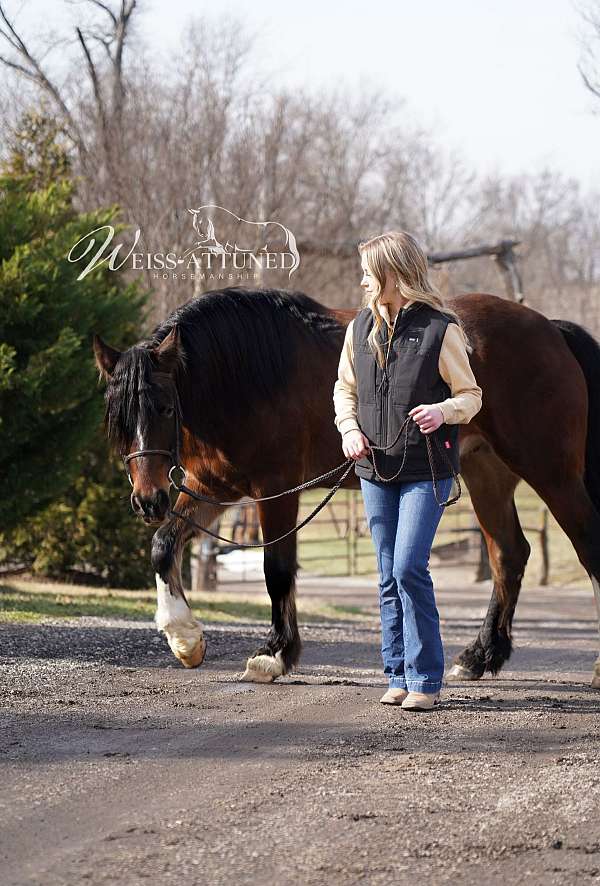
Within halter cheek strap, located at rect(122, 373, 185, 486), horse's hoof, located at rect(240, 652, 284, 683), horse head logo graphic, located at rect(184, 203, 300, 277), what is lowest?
horse's hoof, located at rect(240, 652, 284, 683)

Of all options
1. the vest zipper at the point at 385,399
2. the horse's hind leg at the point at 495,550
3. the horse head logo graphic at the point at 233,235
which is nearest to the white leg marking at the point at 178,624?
the vest zipper at the point at 385,399

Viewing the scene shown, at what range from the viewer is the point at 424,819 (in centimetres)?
348

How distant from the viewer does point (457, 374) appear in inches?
199

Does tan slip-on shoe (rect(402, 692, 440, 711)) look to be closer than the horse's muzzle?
Yes

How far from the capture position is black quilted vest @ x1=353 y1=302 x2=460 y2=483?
504cm

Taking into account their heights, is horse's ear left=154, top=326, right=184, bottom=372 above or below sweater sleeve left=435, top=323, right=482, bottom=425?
above

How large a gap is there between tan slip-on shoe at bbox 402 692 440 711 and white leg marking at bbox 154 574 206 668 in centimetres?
130

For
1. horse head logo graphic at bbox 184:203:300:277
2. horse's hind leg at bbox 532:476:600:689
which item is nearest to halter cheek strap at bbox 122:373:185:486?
horse's hind leg at bbox 532:476:600:689

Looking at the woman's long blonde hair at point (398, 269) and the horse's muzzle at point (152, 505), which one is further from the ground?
the woman's long blonde hair at point (398, 269)

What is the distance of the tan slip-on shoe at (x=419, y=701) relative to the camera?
5145mm

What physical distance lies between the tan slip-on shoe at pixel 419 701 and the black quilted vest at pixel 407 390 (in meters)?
1.00

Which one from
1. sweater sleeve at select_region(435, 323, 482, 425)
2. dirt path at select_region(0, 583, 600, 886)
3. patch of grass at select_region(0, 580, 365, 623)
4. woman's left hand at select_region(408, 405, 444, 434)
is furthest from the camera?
patch of grass at select_region(0, 580, 365, 623)

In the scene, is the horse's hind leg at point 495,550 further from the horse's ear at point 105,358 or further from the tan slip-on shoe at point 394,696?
the horse's ear at point 105,358

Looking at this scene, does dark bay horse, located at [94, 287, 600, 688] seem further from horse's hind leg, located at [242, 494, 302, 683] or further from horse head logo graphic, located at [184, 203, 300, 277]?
horse head logo graphic, located at [184, 203, 300, 277]
